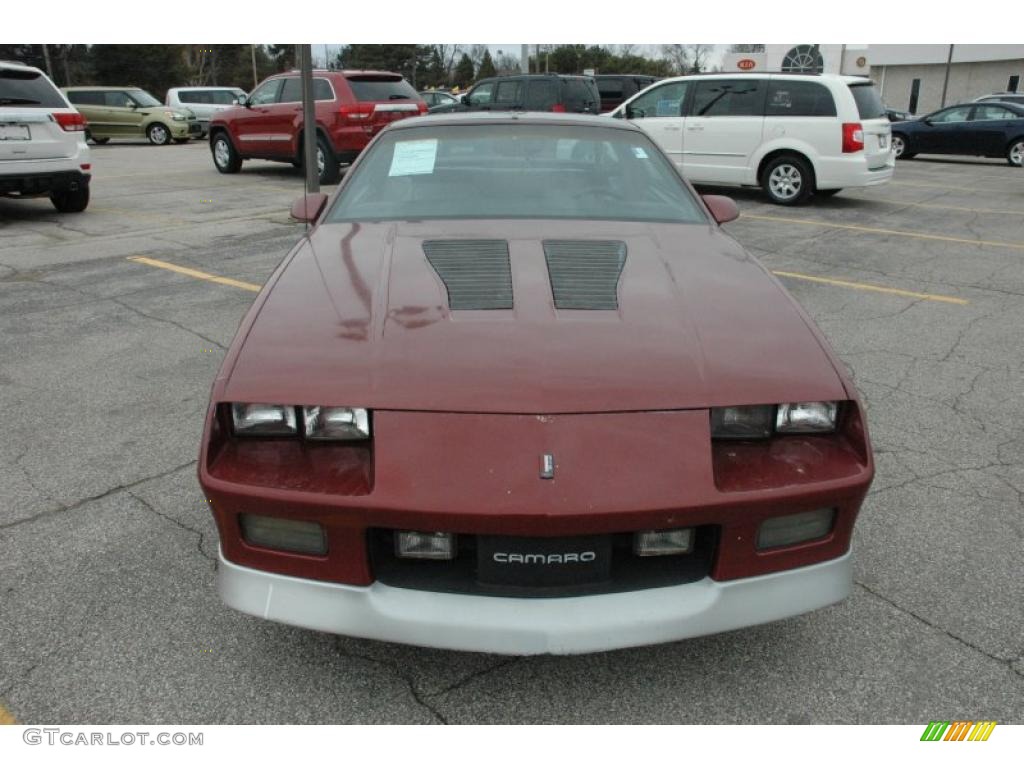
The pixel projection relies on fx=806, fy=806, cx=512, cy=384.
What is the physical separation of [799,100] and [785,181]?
1.05 meters

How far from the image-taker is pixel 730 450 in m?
2.07

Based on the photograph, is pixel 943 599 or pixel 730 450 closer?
pixel 730 450

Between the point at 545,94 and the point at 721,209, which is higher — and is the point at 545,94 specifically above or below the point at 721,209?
above

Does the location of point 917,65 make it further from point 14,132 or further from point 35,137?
point 14,132

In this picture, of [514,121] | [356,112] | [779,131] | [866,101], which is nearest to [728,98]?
[779,131]

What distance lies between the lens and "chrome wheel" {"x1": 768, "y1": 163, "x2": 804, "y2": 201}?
10.9 m

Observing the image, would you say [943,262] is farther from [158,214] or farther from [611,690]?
[158,214]

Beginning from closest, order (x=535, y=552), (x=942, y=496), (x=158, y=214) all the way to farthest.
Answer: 1. (x=535, y=552)
2. (x=942, y=496)
3. (x=158, y=214)

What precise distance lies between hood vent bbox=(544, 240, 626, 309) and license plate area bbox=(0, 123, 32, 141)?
811 centimetres

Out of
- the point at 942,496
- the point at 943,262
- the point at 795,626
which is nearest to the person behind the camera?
the point at 795,626

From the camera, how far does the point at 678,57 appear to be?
78.1 metres

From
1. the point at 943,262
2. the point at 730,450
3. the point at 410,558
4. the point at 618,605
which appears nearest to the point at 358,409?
the point at 410,558

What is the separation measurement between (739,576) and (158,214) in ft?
32.4
